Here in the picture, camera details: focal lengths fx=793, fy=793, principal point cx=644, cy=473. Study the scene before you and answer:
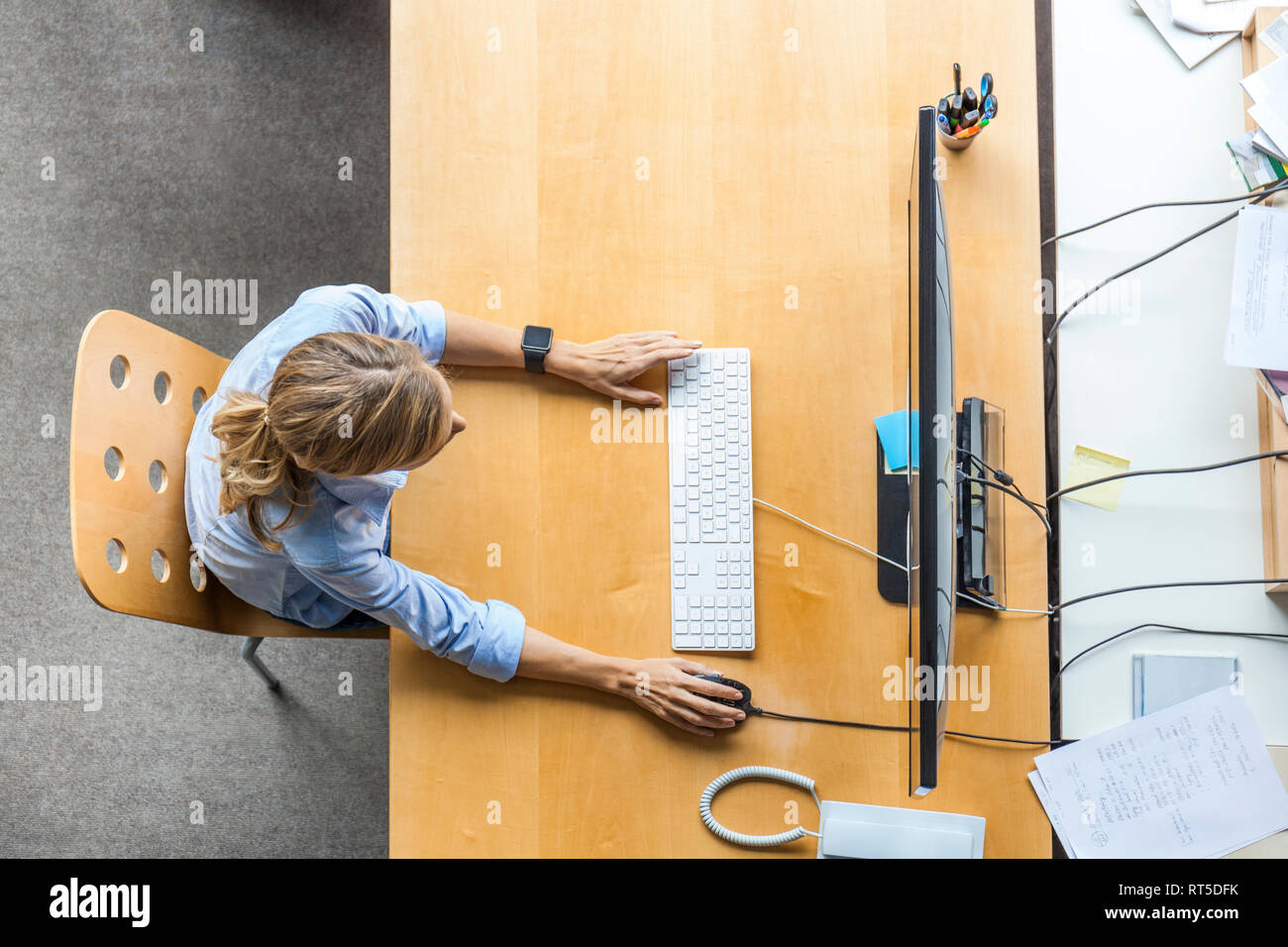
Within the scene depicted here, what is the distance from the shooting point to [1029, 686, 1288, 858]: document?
3.34ft

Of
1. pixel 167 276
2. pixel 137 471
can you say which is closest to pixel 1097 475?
pixel 137 471

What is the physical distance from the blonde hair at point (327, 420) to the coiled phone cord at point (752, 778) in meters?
0.58

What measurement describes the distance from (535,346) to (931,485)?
23.1 inches

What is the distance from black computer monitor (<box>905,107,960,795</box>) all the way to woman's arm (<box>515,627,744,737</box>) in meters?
0.27

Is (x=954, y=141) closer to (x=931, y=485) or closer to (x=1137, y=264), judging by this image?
(x=1137, y=264)

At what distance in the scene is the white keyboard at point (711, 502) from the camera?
1096 millimetres

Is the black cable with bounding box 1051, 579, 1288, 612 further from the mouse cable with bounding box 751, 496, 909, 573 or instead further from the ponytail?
the ponytail

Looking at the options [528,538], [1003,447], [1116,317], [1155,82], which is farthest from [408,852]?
[1155,82]

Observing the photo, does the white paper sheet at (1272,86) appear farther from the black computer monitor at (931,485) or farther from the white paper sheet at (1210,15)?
the black computer monitor at (931,485)

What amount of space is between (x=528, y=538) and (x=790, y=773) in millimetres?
478

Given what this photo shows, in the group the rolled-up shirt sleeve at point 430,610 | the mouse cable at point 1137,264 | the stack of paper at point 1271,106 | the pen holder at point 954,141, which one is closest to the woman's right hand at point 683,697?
the rolled-up shirt sleeve at point 430,610

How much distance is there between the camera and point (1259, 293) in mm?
1097

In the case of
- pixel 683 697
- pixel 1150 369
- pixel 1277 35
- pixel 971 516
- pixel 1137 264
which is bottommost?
pixel 683 697

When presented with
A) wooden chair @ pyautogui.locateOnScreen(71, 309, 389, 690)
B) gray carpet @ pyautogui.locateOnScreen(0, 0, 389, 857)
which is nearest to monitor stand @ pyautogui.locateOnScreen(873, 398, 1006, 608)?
wooden chair @ pyautogui.locateOnScreen(71, 309, 389, 690)
